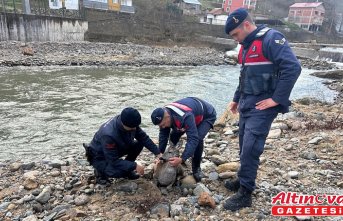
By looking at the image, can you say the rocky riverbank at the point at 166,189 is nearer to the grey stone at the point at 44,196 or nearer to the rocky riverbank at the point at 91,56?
the grey stone at the point at 44,196

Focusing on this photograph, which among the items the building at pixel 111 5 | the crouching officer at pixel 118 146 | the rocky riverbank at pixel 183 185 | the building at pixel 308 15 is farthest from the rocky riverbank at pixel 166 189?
the building at pixel 308 15

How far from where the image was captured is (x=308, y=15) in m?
68.3

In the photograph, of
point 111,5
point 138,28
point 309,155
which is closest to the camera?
point 309,155

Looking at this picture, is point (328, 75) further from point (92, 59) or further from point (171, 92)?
point (92, 59)

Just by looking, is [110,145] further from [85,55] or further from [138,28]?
[138,28]

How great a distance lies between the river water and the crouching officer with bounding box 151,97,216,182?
3429 mm

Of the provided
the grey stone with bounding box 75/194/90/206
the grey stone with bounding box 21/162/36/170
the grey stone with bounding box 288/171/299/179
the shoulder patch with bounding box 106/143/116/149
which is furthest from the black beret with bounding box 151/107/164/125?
the grey stone with bounding box 21/162/36/170

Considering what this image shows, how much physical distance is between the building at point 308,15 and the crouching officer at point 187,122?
73.8m

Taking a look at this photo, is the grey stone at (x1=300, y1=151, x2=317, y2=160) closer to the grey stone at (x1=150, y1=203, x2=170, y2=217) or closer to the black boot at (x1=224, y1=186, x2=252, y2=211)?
the black boot at (x1=224, y1=186, x2=252, y2=211)

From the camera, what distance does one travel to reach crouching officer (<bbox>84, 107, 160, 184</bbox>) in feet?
12.8

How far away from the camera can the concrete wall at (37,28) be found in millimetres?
24016

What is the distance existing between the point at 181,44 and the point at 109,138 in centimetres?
3549

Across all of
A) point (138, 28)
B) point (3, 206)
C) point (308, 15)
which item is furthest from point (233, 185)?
point (308, 15)

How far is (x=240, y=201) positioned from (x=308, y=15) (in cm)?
7528
